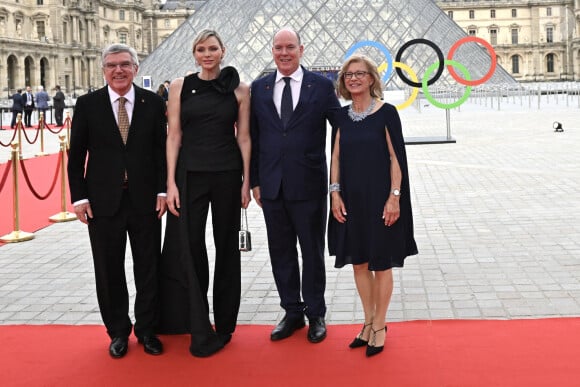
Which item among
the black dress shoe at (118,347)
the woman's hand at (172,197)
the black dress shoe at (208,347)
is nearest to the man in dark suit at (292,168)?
the black dress shoe at (208,347)

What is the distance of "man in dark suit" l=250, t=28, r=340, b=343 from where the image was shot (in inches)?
161

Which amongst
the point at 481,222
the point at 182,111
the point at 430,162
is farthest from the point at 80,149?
the point at 430,162

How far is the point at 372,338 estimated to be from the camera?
3.95 m

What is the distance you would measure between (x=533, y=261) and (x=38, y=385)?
156 inches

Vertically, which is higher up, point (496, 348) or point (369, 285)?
point (369, 285)

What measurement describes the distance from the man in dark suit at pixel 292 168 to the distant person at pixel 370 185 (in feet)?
0.59

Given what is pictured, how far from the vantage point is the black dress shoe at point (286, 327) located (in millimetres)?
4191

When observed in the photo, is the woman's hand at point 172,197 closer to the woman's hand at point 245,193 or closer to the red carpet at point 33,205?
the woman's hand at point 245,193

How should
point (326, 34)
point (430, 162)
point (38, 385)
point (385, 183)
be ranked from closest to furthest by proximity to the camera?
point (38, 385) → point (385, 183) → point (430, 162) → point (326, 34)

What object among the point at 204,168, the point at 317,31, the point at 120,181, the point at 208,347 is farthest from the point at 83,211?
the point at 317,31

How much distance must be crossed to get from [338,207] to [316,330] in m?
0.76

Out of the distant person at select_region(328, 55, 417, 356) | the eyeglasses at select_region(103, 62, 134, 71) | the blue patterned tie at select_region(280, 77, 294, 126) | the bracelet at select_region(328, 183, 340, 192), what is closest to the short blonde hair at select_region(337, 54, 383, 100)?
the distant person at select_region(328, 55, 417, 356)

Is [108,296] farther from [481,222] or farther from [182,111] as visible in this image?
[481,222]

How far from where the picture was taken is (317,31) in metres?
35.5
